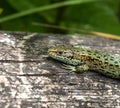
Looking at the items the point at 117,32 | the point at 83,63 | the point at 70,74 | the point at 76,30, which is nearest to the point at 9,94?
the point at 70,74

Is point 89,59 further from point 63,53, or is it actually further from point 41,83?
point 41,83

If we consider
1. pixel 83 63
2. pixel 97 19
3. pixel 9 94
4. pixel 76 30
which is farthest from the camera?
pixel 97 19

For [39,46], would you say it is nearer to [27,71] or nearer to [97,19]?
[27,71]

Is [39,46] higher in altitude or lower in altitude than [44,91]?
higher

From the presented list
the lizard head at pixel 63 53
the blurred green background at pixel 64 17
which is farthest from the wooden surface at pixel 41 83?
the blurred green background at pixel 64 17

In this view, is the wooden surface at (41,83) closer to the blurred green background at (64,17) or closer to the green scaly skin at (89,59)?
the green scaly skin at (89,59)

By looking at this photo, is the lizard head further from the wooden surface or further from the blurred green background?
the blurred green background
